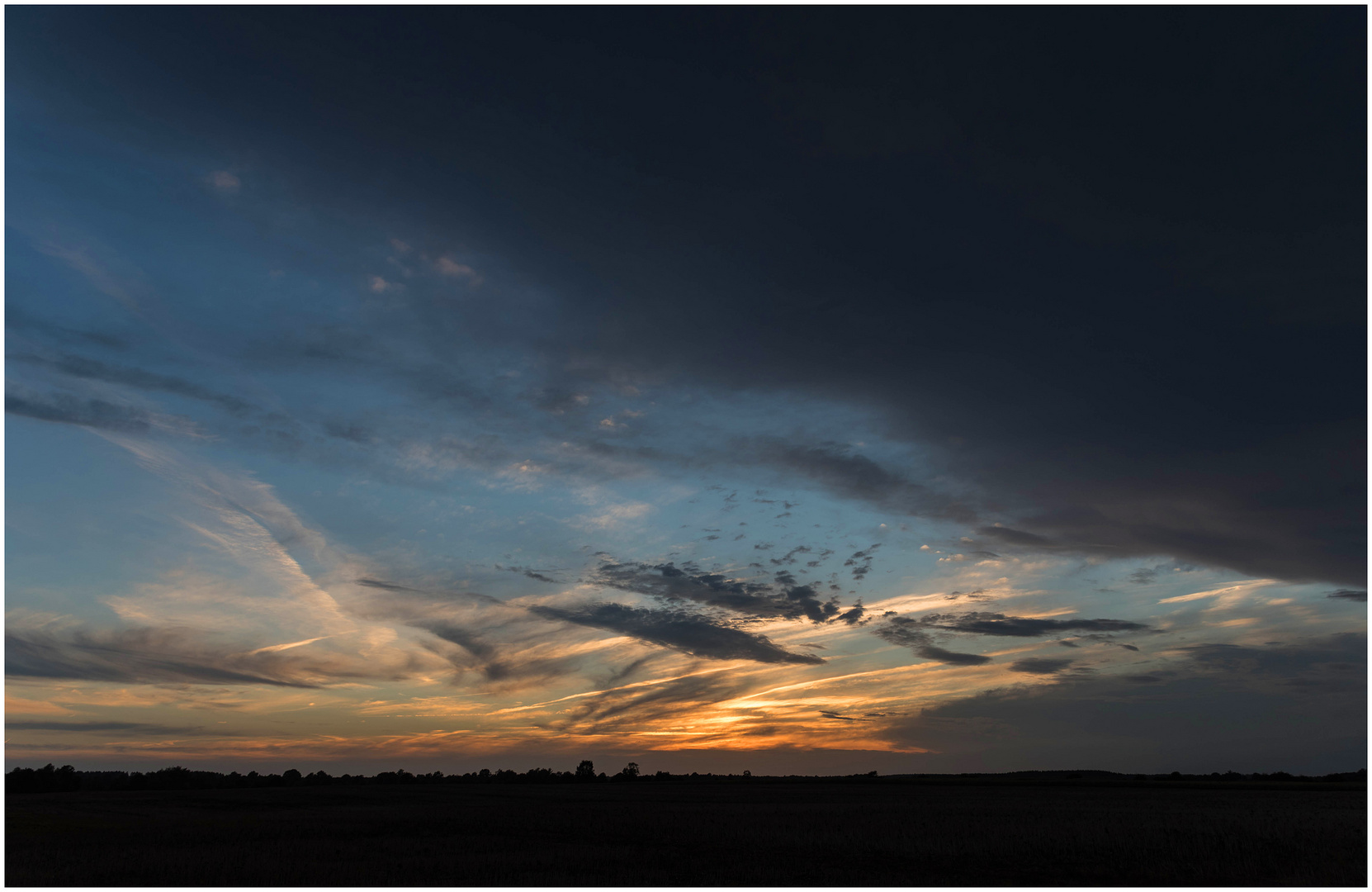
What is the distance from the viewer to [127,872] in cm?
3356

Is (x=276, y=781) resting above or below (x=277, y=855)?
below

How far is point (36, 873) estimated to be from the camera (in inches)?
1314

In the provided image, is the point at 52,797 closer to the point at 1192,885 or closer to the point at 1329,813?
the point at 1192,885

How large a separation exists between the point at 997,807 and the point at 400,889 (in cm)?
5489

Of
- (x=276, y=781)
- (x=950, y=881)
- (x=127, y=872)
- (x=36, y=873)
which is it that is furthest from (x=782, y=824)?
(x=276, y=781)

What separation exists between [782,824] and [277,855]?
30231 millimetres

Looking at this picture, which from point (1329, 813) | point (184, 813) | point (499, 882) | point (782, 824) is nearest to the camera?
point (499, 882)

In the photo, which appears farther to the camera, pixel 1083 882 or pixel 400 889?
pixel 1083 882

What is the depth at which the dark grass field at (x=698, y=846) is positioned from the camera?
32.1m

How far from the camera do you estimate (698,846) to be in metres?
41.1

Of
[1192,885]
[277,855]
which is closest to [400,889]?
[277,855]

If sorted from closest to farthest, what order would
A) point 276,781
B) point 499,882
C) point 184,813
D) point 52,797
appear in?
point 499,882, point 184,813, point 52,797, point 276,781

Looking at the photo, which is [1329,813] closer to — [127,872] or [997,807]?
[997,807]

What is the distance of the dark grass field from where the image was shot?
32.1 metres
